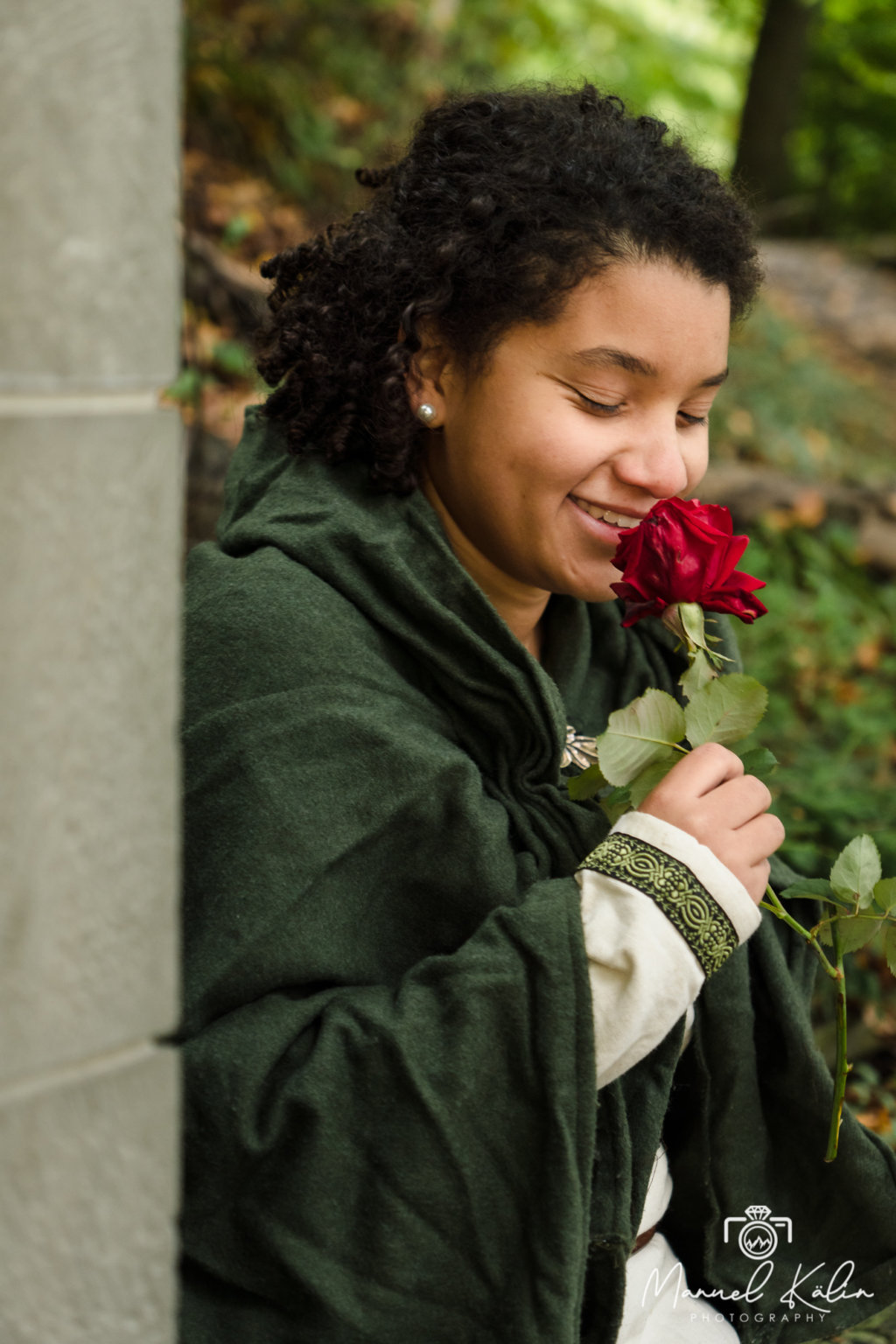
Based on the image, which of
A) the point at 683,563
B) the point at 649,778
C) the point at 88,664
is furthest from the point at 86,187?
the point at 649,778

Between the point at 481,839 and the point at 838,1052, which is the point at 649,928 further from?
the point at 838,1052

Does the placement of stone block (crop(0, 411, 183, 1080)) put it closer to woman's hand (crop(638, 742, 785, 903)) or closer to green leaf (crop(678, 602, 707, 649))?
woman's hand (crop(638, 742, 785, 903))

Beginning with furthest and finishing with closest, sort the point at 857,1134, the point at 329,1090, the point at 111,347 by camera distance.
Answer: the point at 857,1134, the point at 329,1090, the point at 111,347

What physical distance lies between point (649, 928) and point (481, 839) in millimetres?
283

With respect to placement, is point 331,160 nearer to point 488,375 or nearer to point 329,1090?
point 488,375

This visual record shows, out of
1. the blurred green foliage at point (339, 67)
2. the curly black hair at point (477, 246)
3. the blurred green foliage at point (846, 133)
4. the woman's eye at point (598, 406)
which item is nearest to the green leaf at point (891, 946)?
the woman's eye at point (598, 406)

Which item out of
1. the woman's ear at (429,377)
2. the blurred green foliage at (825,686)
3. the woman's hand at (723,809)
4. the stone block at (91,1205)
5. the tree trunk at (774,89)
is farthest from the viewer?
the tree trunk at (774,89)

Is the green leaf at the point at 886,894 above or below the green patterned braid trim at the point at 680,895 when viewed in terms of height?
below

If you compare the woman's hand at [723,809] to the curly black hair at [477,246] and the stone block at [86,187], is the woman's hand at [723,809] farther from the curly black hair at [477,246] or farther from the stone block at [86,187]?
the stone block at [86,187]

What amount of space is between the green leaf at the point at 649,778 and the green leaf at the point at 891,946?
1.27 ft

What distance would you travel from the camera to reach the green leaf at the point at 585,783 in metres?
1.70

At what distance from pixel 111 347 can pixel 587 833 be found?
1.11 metres

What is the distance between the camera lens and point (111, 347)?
882mm

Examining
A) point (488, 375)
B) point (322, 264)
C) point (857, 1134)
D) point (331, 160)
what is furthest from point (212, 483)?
point (331, 160)
